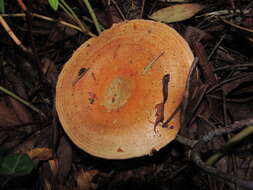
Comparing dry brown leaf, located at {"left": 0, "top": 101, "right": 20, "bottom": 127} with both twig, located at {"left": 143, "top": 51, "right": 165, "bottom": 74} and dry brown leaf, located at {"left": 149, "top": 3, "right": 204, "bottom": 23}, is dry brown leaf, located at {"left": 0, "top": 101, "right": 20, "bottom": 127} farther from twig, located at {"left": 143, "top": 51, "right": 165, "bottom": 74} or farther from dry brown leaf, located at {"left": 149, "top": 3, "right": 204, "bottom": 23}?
dry brown leaf, located at {"left": 149, "top": 3, "right": 204, "bottom": 23}

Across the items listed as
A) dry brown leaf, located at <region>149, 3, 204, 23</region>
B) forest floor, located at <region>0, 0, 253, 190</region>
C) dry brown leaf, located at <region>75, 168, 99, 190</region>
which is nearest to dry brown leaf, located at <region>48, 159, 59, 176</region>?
forest floor, located at <region>0, 0, 253, 190</region>

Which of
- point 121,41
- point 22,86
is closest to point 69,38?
point 22,86

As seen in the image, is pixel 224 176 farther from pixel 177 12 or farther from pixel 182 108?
pixel 177 12

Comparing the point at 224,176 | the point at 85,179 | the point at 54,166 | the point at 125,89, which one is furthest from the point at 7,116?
the point at 224,176

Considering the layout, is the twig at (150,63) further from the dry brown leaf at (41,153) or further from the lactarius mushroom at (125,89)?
the dry brown leaf at (41,153)

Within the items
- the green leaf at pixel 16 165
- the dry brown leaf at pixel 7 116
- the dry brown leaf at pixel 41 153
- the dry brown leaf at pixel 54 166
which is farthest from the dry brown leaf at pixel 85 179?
the dry brown leaf at pixel 7 116

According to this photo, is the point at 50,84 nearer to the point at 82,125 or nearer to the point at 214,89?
the point at 82,125
